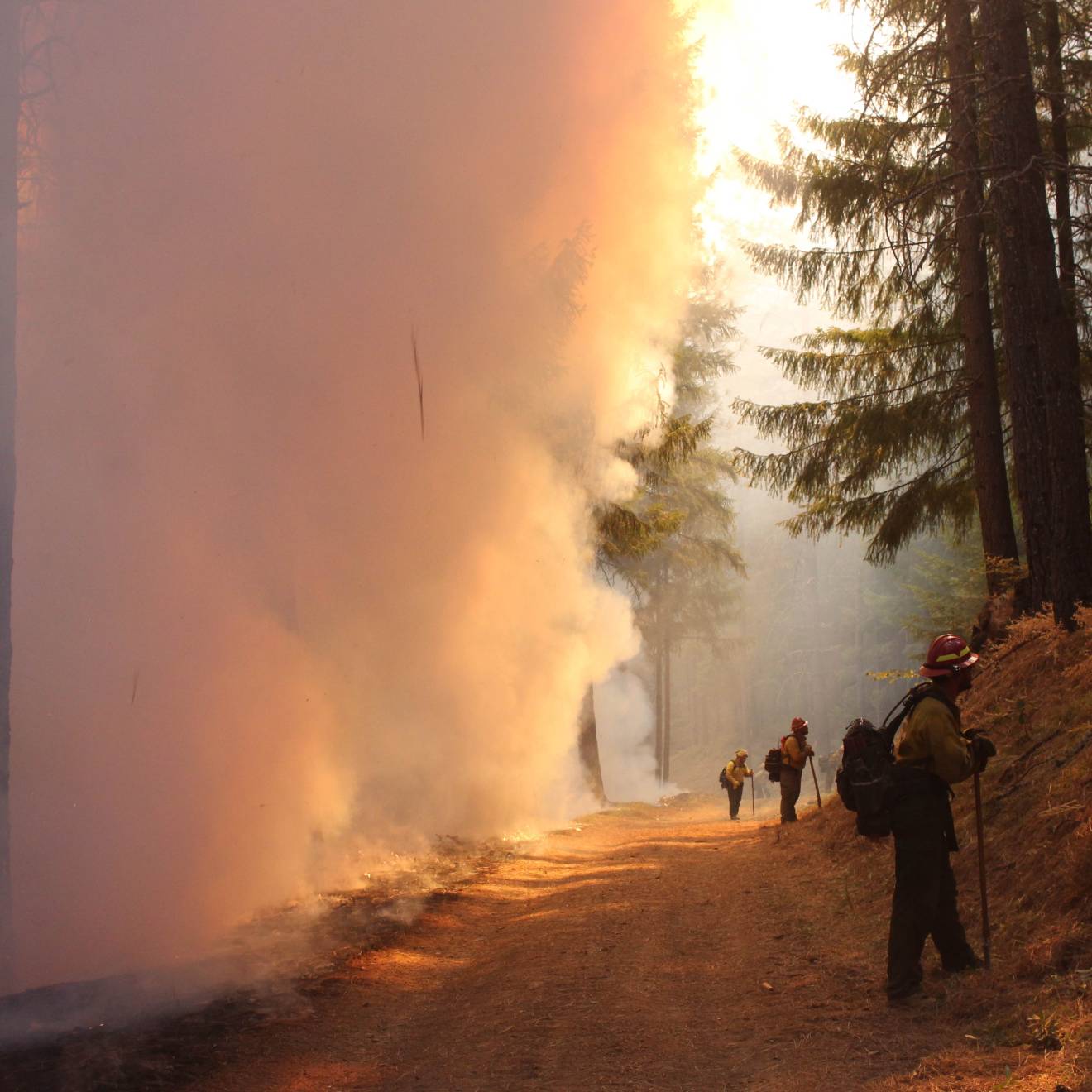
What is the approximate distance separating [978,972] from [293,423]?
289 inches

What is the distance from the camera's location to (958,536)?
44.9 feet

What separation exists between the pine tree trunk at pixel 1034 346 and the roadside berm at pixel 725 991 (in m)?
0.76

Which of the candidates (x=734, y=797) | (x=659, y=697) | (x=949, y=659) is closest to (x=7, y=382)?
(x=949, y=659)

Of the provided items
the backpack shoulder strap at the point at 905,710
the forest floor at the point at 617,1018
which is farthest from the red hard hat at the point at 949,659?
the forest floor at the point at 617,1018

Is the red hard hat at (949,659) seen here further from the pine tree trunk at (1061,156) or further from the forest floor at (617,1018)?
the pine tree trunk at (1061,156)

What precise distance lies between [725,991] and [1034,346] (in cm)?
623

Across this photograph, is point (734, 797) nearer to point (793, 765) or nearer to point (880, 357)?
point (793, 765)

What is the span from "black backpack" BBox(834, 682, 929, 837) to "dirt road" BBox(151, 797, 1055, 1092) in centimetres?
87

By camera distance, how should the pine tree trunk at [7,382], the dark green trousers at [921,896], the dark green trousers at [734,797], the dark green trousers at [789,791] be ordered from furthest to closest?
the dark green trousers at [734,797]
the dark green trousers at [789,791]
the pine tree trunk at [7,382]
the dark green trousers at [921,896]

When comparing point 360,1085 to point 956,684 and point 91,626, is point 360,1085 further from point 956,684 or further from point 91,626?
point 91,626

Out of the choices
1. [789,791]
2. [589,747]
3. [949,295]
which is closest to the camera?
[949,295]

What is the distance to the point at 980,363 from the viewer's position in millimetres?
11719

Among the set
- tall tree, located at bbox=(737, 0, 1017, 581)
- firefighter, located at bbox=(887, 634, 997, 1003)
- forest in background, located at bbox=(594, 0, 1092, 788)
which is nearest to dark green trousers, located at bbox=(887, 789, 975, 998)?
firefighter, located at bbox=(887, 634, 997, 1003)

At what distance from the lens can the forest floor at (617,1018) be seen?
4.30 m
